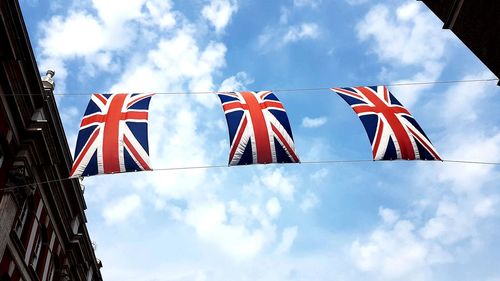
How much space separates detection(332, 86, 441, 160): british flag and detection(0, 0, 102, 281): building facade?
→ 1036 centimetres

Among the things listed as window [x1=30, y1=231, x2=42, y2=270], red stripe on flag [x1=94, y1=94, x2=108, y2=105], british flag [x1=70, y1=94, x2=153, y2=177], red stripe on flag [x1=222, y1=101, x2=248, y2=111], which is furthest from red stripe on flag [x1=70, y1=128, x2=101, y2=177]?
window [x1=30, y1=231, x2=42, y2=270]

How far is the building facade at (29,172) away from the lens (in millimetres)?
17250

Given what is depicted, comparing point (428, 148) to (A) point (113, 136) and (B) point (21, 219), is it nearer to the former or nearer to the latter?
(A) point (113, 136)

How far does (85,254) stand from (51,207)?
667 cm

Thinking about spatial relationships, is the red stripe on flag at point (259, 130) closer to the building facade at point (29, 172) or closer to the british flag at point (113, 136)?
the british flag at point (113, 136)

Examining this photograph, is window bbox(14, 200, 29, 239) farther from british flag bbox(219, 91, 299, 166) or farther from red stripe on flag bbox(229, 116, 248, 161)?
red stripe on flag bbox(229, 116, 248, 161)

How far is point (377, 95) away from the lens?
14.6 metres

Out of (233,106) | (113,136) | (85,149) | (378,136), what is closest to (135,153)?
(113,136)

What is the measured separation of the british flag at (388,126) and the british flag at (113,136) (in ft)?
21.4

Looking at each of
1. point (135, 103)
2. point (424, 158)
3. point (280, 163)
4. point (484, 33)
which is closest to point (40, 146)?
point (135, 103)

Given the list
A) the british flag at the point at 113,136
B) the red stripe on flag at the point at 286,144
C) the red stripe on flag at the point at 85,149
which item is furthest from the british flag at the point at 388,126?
the red stripe on flag at the point at 85,149

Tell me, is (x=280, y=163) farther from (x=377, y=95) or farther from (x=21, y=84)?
(x=21, y=84)

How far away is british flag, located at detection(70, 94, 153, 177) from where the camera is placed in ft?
39.9

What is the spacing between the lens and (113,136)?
42.3 ft
